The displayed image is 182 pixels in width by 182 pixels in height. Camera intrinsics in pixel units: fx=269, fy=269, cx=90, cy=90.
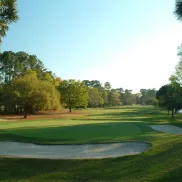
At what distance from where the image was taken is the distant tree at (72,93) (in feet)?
261

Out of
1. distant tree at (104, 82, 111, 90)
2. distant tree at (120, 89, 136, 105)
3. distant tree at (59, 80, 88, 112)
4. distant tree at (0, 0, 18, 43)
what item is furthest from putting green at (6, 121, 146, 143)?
distant tree at (104, 82, 111, 90)

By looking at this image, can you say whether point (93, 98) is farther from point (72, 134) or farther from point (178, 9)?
point (178, 9)

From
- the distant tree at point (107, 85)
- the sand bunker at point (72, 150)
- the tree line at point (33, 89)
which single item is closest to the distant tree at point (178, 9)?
the sand bunker at point (72, 150)

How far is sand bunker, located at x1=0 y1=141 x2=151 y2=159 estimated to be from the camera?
13.8 meters

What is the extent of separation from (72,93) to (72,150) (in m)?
65.0

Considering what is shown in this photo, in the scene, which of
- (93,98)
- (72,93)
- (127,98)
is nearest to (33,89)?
(72,93)

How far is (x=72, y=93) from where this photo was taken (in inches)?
3147

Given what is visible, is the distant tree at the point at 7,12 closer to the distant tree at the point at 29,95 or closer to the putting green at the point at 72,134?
the putting green at the point at 72,134

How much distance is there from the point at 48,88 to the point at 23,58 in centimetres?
3778

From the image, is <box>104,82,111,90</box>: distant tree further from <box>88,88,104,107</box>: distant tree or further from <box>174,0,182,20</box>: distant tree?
<box>174,0,182,20</box>: distant tree

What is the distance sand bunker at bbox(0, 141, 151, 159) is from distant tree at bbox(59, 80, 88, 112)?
62179mm

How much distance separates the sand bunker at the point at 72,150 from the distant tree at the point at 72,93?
62179 millimetres

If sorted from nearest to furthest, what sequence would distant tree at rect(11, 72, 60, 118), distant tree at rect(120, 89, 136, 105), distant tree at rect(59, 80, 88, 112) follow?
distant tree at rect(11, 72, 60, 118) → distant tree at rect(59, 80, 88, 112) → distant tree at rect(120, 89, 136, 105)

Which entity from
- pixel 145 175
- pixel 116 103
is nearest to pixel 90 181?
pixel 145 175
